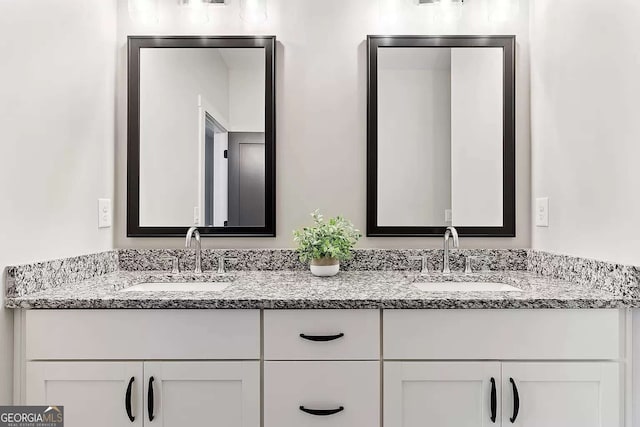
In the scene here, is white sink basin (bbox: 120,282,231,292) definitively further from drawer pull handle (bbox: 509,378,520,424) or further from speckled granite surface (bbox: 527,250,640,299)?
speckled granite surface (bbox: 527,250,640,299)

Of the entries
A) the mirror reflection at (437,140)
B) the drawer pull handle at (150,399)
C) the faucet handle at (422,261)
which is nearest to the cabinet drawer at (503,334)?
the faucet handle at (422,261)

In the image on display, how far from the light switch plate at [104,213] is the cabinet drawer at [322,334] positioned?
0.95 meters

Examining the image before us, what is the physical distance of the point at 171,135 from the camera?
1.87 metres

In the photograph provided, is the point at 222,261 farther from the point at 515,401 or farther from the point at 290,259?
the point at 515,401

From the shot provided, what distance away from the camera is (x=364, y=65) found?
187 cm

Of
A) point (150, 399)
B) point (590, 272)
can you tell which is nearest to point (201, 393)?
point (150, 399)

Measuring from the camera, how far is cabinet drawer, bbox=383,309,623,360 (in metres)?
1.26

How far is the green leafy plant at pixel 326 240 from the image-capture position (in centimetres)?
167

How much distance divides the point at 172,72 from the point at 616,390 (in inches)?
83.7

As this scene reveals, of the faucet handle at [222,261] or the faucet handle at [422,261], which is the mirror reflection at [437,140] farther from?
the faucet handle at [222,261]

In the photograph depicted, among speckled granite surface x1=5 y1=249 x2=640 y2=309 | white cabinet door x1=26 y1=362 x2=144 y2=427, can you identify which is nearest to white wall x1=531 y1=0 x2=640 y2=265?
speckled granite surface x1=5 y1=249 x2=640 y2=309

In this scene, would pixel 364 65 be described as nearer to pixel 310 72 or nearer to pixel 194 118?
pixel 310 72

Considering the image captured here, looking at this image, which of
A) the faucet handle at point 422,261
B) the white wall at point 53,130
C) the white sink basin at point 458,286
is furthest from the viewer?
the faucet handle at point 422,261

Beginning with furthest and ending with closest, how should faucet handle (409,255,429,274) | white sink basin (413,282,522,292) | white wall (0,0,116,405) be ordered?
1. faucet handle (409,255,429,274)
2. white sink basin (413,282,522,292)
3. white wall (0,0,116,405)
